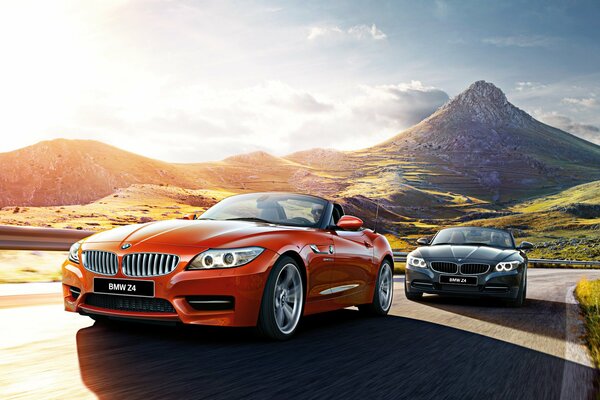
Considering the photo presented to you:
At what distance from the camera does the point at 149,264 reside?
5.09 meters

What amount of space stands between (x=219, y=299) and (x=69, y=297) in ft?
4.80

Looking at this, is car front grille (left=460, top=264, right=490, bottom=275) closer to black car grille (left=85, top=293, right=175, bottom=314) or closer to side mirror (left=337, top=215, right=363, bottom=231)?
side mirror (left=337, top=215, right=363, bottom=231)

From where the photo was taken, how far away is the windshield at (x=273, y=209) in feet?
22.6

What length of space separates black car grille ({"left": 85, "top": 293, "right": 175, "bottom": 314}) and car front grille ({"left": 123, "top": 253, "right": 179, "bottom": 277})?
202mm

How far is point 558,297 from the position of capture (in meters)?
13.3

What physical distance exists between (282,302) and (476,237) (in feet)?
24.0

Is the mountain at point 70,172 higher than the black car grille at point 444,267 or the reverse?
higher

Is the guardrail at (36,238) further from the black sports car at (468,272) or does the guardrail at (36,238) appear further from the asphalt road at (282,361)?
the black sports car at (468,272)

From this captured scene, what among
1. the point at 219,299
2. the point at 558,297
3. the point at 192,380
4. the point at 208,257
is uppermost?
the point at 208,257

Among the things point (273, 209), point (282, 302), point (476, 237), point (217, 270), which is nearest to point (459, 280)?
point (476, 237)

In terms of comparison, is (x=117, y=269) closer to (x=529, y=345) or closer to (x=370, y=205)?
(x=529, y=345)

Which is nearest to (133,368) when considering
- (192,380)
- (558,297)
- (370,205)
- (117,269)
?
(192,380)

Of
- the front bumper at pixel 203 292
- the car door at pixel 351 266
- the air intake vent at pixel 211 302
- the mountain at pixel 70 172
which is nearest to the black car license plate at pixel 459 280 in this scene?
the car door at pixel 351 266

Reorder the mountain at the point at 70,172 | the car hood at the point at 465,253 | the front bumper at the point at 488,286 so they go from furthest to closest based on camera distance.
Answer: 1. the mountain at the point at 70,172
2. the car hood at the point at 465,253
3. the front bumper at the point at 488,286
